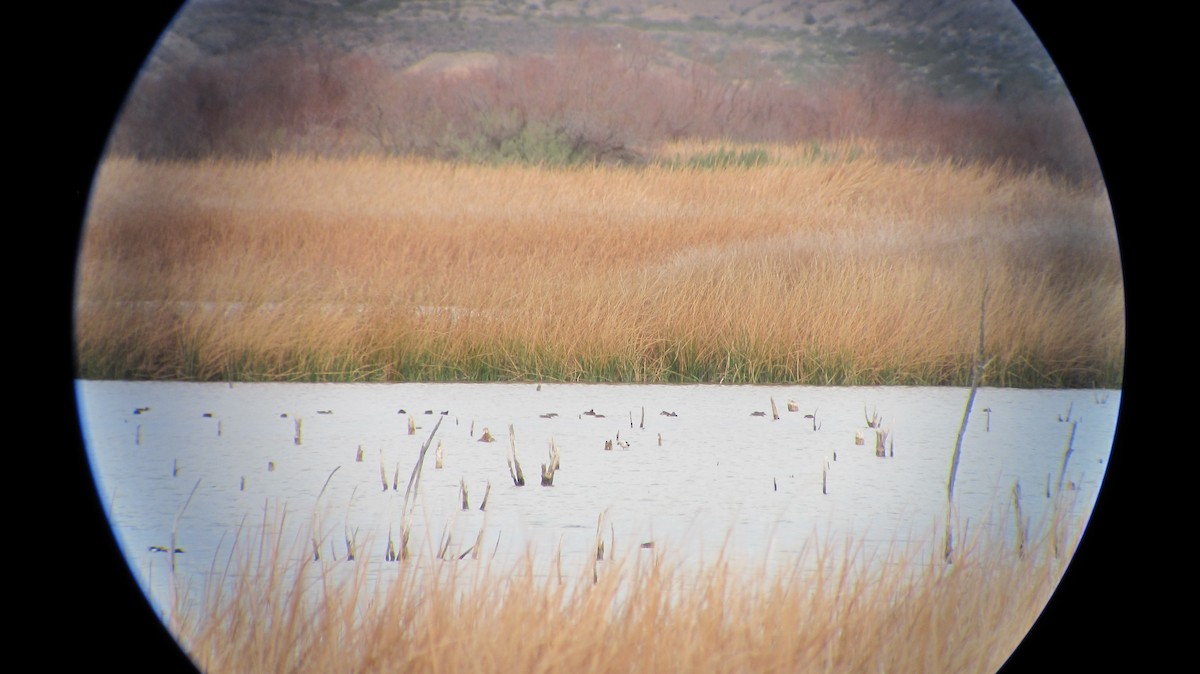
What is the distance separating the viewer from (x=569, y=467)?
240 centimetres

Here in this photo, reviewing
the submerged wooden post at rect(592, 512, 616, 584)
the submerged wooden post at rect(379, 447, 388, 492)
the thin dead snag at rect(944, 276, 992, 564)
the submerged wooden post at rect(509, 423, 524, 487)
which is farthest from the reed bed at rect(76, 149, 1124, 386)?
the submerged wooden post at rect(592, 512, 616, 584)

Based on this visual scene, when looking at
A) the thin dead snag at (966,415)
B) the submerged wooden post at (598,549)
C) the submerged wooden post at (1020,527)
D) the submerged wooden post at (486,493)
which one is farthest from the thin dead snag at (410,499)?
the submerged wooden post at (1020,527)

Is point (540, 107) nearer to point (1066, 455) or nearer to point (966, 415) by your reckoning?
point (966, 415)

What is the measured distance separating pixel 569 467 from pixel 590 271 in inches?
21.2

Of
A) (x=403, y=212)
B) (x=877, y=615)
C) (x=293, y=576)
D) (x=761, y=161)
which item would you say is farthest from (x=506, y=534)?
(x=761, y=161)

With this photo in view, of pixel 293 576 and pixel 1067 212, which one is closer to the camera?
pixel 293 576

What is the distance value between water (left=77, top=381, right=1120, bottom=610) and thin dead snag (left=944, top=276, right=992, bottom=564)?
0.06 feet

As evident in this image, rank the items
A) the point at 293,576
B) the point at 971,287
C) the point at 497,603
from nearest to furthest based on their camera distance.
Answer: the point at 497,603 < the point at 293,576 < the point at 971,287

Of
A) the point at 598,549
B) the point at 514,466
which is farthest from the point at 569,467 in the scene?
the point at 598,549

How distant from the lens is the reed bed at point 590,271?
2.61 metres

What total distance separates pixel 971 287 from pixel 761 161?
1.96ft

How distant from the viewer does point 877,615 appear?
7.06 ft

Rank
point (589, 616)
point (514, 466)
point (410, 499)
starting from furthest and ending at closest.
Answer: point (514, 466)
point (410, 499)
point (589, 616)

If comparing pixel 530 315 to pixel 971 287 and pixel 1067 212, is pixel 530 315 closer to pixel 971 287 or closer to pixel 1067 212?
pixel 971 287
